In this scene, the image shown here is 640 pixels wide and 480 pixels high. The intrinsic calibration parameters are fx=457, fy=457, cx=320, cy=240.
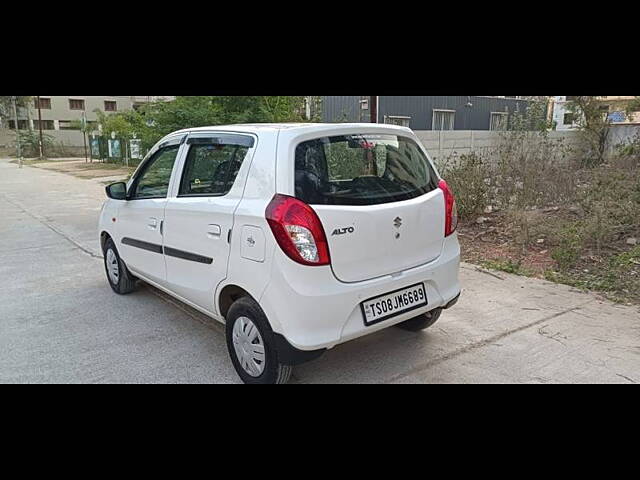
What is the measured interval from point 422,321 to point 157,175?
100 inches

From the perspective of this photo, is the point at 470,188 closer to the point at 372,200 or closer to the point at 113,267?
the point at 372,200

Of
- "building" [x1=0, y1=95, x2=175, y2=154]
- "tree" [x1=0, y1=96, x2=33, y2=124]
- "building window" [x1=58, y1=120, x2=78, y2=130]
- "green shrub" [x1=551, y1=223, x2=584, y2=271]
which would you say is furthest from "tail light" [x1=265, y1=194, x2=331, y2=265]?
"building window" [x1=58, y1=120, x2=78, y2=130]

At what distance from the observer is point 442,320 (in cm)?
401

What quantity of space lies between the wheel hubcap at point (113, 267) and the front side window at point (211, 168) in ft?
5.52

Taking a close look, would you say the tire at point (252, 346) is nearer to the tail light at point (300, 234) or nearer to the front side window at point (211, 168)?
the tail light at point (300, 234)

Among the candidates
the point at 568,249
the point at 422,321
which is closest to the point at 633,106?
the point at 568,249

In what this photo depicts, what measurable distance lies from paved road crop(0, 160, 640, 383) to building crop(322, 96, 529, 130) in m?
7.91

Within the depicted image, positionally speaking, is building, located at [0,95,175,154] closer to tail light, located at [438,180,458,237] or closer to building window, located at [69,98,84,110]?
building window, located at [69,98,84,110]

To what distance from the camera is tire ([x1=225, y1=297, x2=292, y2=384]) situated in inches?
108

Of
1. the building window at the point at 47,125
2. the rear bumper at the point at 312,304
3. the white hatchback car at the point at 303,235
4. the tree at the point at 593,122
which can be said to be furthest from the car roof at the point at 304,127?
the building window at the point at 47,125

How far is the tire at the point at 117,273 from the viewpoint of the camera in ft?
A: 15.1

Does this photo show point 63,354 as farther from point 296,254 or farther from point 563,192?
point 563,192

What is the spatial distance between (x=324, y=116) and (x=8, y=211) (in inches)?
347
